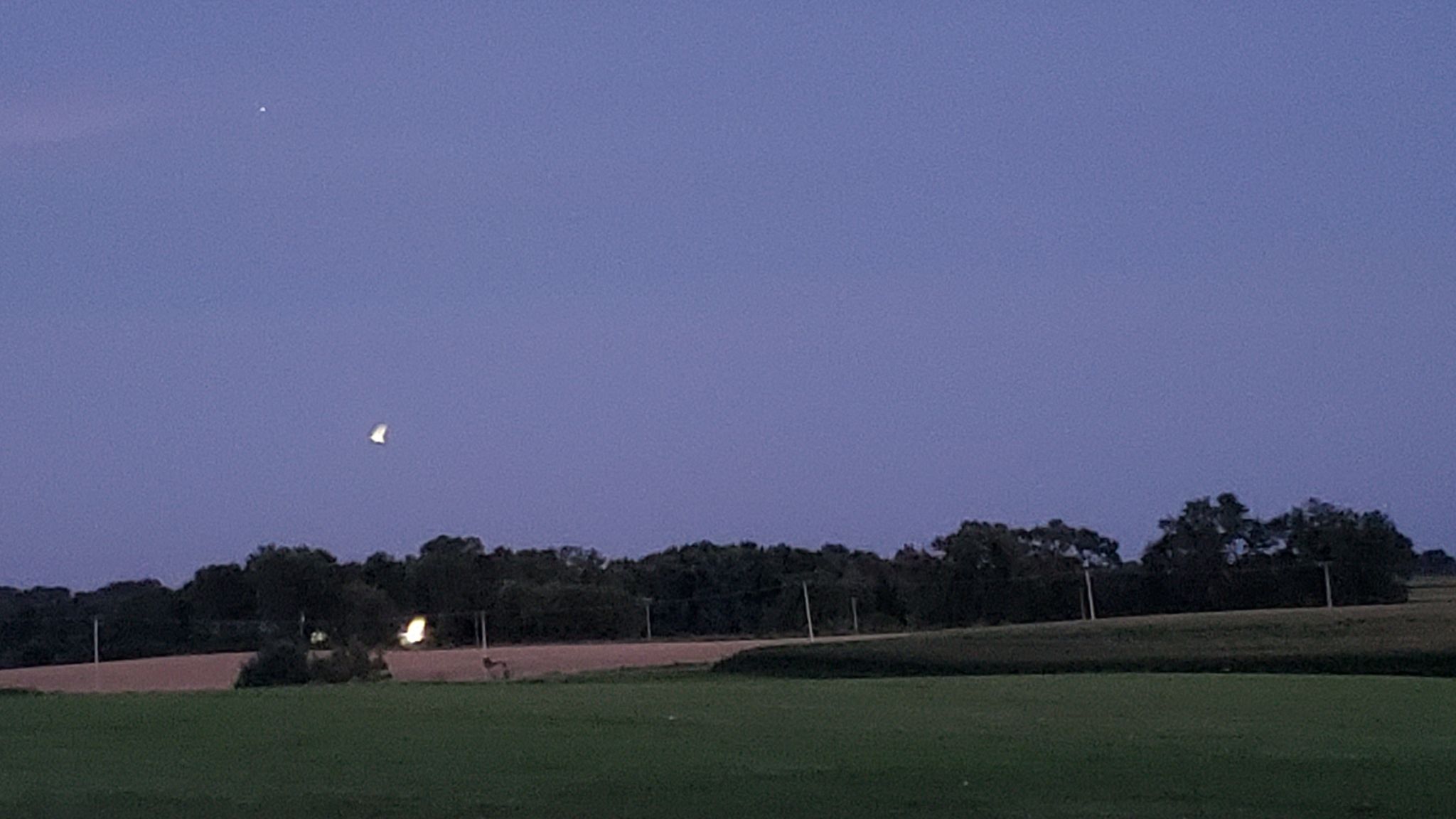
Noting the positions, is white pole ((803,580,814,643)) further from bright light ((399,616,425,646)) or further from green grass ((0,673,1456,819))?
green grass ((0,673,1456,819))

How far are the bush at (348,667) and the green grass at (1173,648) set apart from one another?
6816 mm

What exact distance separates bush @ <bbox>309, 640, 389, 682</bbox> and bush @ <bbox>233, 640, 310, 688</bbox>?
241 mm

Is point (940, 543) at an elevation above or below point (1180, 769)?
above

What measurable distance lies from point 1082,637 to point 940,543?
888 inches

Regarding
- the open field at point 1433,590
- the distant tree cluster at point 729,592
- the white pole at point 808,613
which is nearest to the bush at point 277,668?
the distant tree cluster at point 729,592

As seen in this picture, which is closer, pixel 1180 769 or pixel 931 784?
pixel 931 784

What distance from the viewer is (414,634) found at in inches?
1870

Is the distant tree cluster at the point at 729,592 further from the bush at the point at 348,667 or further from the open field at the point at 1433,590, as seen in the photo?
the bush at the point at 348,667

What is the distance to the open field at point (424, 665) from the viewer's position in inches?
1407

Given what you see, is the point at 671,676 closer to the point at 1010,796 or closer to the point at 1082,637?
the point at 1082,637

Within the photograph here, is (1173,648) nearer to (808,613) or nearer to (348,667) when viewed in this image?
(808,613)

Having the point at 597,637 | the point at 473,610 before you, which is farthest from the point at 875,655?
the point at 473,610

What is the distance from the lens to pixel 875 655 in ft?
115

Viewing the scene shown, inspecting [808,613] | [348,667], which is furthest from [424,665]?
[808,613]
